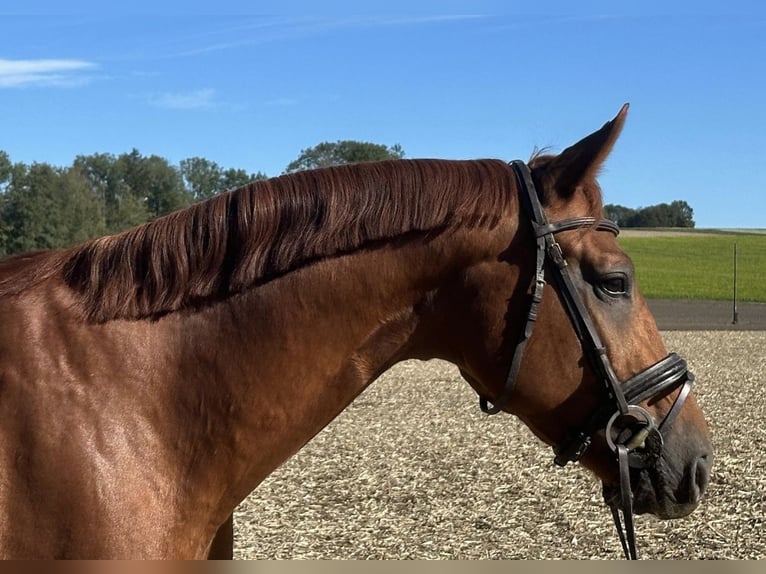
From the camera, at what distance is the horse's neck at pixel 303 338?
6.87 ft

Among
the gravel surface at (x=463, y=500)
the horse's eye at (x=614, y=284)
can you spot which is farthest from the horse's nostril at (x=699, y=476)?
the gravel surface at (x=463, y=500)

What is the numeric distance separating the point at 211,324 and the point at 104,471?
20.0 inches

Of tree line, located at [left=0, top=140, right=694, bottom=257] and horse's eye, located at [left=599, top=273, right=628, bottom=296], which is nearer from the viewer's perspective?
horse's eye, located at [left=599, top=273, right=628, bottom=296]

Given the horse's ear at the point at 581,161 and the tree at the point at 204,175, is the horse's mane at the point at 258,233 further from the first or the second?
the tree at the point at 204,175

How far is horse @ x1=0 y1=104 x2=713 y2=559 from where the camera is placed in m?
2.06

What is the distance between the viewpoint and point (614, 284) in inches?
85.7

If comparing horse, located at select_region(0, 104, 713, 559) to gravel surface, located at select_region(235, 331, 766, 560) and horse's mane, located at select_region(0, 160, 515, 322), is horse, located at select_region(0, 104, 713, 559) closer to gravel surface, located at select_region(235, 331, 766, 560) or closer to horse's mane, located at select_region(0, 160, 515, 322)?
horse's mane, located at select_region(0, 160, 515, 322)

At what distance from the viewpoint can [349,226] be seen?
2176 mm

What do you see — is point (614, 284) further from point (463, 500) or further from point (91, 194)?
point (91, 194)

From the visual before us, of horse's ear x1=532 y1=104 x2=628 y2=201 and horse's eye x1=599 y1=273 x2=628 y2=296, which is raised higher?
horse's ear x1=532 y1=104 x2=628 y2=201

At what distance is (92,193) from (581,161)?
4742cm

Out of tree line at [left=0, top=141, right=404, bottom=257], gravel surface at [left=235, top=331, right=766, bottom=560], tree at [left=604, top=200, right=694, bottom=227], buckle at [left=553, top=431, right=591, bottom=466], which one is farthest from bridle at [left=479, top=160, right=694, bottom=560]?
tree at [left=604, top=200, right=694, bottom=227]

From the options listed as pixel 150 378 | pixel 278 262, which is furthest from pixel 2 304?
pixel 278 262

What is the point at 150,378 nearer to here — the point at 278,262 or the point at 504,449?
the point at 278,262
